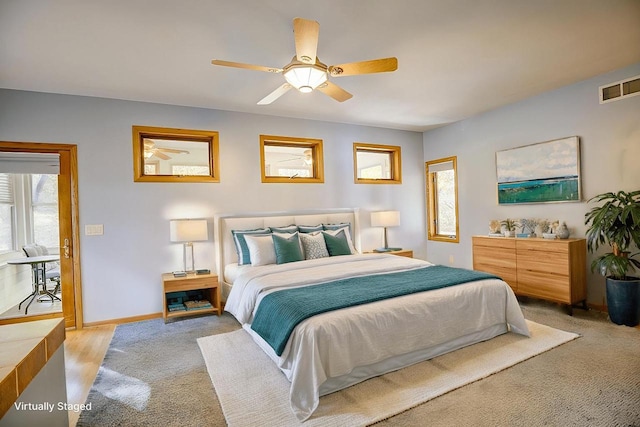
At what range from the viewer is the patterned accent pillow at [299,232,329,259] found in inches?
167

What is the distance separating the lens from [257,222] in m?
4.61

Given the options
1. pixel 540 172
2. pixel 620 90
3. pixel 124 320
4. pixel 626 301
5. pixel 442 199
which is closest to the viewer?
pixel 626 301

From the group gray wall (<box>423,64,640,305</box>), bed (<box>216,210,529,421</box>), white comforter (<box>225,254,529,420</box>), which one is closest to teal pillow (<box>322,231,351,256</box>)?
bed (<box>216,210,529,421</box>)

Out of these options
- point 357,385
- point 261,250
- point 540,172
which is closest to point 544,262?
point 540,172

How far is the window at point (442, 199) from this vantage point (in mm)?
5719

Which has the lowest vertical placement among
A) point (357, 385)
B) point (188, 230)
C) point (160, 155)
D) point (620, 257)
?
point (357, 385)

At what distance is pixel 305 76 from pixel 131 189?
2797 mm

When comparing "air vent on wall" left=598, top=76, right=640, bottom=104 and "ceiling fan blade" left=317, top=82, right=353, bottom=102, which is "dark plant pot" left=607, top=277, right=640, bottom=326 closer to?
"air vent on wall" left=598, top=76, right=640, bottom=104

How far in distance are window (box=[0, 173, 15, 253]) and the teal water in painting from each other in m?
6.34

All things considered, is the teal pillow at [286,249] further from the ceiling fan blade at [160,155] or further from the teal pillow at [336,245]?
the ceiling fan blade at [160,155]

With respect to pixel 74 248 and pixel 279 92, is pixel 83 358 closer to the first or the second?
pixel 74 248

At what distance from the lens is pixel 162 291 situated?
4.04m

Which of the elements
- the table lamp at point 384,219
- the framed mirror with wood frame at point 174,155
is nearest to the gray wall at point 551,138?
the table lamp at point 384,219

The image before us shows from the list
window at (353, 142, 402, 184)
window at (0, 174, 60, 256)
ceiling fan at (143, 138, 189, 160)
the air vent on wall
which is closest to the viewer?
the air vent on wall
